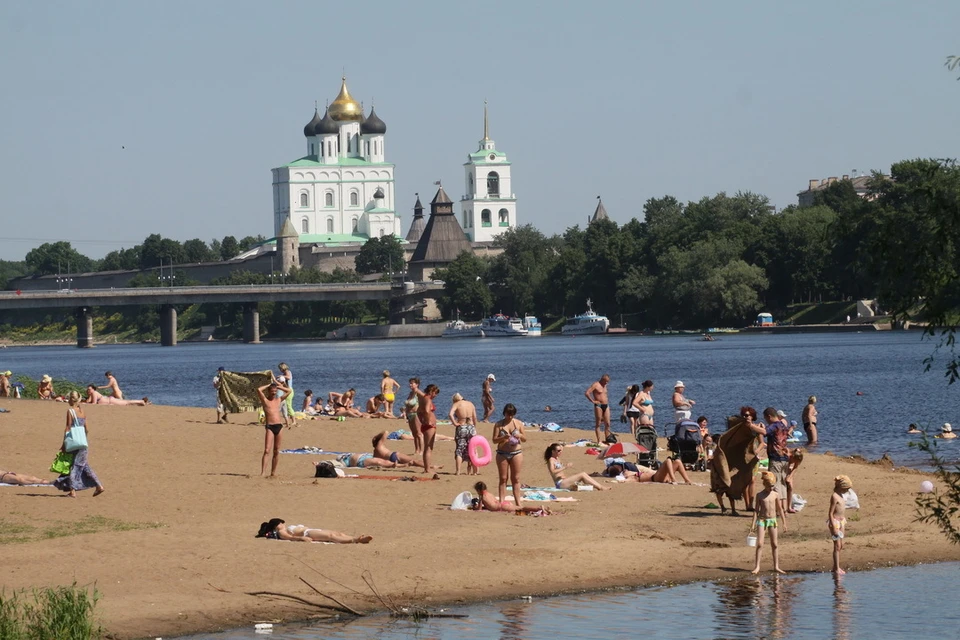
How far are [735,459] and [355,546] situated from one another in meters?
4.84

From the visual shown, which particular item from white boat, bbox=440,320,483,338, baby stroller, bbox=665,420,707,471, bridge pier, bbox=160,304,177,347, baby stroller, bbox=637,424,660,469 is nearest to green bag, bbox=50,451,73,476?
baby stroller, bbox=665,420,707,471

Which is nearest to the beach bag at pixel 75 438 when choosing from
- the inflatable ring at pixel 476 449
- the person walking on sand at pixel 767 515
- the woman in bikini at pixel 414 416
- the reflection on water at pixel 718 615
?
the reflection on water at pixel 718 615

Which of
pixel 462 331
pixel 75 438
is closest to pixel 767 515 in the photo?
pixel 75 438

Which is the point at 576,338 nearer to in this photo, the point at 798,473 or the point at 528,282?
the point at 528,282

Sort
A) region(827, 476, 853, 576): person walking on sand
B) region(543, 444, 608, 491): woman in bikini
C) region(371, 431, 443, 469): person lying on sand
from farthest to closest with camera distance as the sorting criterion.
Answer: region(371, 431, 443, 469): person lying on sand < region(543, 444, 608, 491): woman in bikini < region(827, 476, 853, 576): person walking on sand

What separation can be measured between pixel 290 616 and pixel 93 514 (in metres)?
4.38

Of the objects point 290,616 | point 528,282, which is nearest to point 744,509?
point 290,616

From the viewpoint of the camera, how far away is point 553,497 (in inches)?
772

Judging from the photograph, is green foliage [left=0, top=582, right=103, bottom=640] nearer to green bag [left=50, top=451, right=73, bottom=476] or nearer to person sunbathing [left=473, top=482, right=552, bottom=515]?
green bag [left=50, top=451, right=73, bottom=476]

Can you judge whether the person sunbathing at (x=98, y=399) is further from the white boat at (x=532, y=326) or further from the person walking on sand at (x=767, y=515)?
the white boat at (x=532, y=326)

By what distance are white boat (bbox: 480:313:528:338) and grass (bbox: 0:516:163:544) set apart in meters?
117

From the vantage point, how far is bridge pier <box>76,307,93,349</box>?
436 feet

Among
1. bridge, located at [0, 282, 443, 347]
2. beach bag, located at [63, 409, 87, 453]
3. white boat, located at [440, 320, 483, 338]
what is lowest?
beach bag, located at [63, 409, 87, 453]

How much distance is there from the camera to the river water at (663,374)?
39344 millimetres
